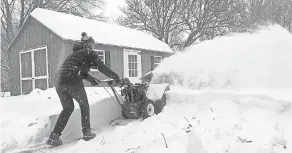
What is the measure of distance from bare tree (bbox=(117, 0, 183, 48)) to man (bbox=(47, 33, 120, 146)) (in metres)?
22.6

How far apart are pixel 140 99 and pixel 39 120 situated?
210 centimetres

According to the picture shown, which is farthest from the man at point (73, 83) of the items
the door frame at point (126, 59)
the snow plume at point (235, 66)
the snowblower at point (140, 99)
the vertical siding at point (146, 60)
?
the vertical siding at point (146, 60)

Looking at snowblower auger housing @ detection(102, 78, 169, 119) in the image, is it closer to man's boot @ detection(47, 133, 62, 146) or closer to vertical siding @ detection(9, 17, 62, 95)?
man's boot @ detection(47, 133, 62, 146)

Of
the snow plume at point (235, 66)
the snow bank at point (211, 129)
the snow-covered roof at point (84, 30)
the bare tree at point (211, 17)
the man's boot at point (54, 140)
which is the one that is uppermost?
the bare tree at point (211, 17)

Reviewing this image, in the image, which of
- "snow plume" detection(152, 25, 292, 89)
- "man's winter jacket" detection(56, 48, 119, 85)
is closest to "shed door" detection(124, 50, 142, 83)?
"snow plume" detection(152, 25, 292, 89)

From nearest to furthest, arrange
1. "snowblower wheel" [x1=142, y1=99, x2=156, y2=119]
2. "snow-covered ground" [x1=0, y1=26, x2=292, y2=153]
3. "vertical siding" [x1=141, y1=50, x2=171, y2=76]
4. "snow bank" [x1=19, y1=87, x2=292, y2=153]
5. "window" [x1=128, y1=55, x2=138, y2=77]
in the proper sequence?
"snow bank" [x1=19, y1=87, x2=292, y2=153] → "snow-covered ground" [x1=0, y1=26, x2=292, y2=153] → "snowblower wheel" [x1=142, y1=99, x2=156, y2=119] → "window" [x1=128, y1=55, x2=138, y2=77] → "vertical siding" [x1=141, y1=50, x2=171, y2=76]

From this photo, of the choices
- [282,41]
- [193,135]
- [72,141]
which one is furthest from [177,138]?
[282,41]

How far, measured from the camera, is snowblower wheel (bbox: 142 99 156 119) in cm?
607

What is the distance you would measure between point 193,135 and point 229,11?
77.7 ft

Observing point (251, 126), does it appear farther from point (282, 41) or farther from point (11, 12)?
point (11, 12)

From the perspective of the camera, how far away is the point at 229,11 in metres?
25.5

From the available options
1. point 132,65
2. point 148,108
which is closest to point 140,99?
point 148,108

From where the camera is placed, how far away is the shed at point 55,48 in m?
12.5

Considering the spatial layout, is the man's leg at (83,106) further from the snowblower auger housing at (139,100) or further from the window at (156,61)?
the window at (156,61)
